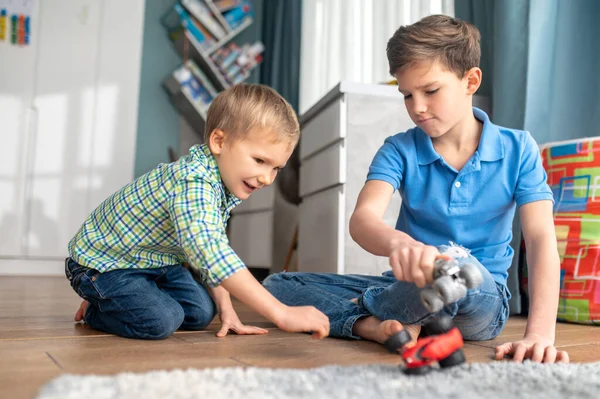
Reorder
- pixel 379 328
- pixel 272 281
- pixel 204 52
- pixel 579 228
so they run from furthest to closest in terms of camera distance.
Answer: pixel 204 52, pixel 579 228, pixel 272 281, pixel 379 328

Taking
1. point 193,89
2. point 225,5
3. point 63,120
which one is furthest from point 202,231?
point 225,5

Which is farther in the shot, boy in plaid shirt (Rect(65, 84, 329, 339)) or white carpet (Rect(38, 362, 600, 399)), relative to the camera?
boy in plaid shirt (Rect(65, 84, 329, 339))

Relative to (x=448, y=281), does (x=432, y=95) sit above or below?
above

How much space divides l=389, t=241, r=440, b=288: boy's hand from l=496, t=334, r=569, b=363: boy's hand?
0.26 metres

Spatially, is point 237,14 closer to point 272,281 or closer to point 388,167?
point 272,281

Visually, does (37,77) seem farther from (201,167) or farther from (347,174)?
(201,167)

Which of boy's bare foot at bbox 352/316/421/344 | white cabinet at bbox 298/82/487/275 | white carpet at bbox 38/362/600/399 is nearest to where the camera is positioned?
white carpet at bbox 38/362/600/399

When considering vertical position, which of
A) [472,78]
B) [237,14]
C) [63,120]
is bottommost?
[472,78]

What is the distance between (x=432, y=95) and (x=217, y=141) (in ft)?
1.39

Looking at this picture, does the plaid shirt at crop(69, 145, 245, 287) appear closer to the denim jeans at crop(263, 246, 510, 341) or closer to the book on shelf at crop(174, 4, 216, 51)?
the denim jeans at crop(263, 246, 510, 341)

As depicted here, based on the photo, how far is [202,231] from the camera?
3.05ft


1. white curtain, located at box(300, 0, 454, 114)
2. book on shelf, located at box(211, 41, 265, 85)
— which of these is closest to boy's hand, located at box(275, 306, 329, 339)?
white curtain, located at box(300, 0, 454, 114)

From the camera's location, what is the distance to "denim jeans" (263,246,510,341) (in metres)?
1.04

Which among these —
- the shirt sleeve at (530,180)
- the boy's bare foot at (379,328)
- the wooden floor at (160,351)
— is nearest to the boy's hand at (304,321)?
the wooden floor at (160,351)
